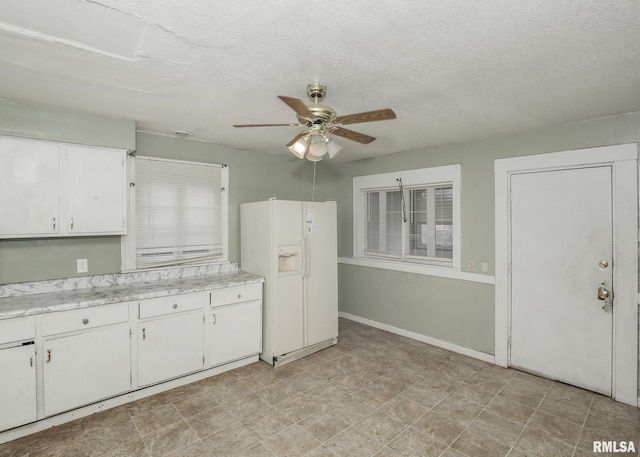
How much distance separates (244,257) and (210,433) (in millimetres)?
1931

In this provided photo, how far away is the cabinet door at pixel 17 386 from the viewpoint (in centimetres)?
219

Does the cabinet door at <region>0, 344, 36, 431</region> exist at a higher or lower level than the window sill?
lower

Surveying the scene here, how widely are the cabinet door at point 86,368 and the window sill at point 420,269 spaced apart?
3.11 meters

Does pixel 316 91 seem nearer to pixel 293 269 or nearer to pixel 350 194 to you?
pixel 293 269

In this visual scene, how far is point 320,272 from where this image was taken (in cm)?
383

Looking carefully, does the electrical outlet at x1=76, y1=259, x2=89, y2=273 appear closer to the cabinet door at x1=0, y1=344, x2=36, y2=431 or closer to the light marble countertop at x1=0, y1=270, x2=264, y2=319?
the light marble countertop at x1=0, y1=270, x2=264, y2=319

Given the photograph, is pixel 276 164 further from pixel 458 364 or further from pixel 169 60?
pixel 458 364

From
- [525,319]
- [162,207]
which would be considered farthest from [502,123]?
[162,207]

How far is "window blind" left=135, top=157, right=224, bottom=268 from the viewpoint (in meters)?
3.32

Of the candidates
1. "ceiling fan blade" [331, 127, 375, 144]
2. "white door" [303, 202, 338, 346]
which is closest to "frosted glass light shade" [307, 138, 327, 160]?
→ "ceiling fan blade" [331, 127, 375, 144]

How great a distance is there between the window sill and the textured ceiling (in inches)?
67.1

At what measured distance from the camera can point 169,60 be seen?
184 cm

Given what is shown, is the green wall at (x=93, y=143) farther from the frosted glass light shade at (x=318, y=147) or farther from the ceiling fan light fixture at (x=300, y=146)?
the frosted glass light shade at (x=318, y=147)

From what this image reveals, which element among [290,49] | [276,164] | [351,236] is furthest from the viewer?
[351,236]
